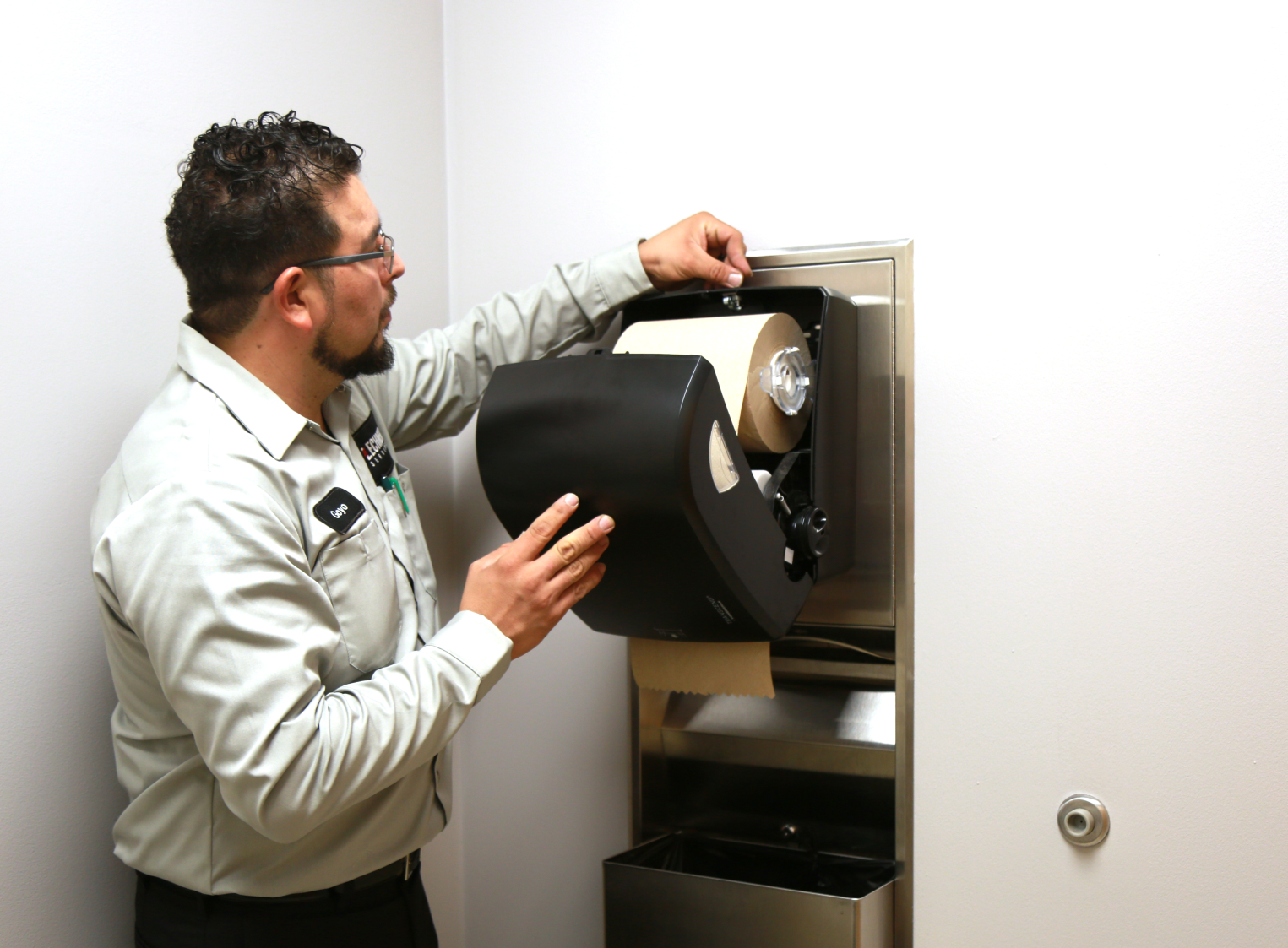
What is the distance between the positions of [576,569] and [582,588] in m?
0.04

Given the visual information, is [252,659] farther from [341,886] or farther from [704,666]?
[704,666]

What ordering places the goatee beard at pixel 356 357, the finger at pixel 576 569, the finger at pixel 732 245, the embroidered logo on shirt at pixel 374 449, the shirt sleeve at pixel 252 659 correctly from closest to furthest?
the shirt sleeve at pixel 252 659
the finger at pixel 576 569
the goatee beard at pixel 356 357
the embroidered logo on shirt at pixel 374 449
the finger at pixel 732 245

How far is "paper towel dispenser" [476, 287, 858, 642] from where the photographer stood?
97 centimetres

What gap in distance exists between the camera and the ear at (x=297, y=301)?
1126 millimetres

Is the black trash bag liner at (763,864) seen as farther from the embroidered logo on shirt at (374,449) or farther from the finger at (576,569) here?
the embroidered logo on shirt at (374,449)

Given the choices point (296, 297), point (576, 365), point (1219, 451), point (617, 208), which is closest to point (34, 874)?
point (296, 297)

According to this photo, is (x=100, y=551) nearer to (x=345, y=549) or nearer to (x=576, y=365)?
(x=345, y=549)

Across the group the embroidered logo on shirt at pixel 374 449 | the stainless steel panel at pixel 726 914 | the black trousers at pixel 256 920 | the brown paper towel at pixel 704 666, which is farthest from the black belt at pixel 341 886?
the embroidered logo on shirt at pixel 374 449

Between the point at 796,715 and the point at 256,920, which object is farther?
the point at 796,715

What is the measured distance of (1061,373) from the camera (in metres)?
1.29

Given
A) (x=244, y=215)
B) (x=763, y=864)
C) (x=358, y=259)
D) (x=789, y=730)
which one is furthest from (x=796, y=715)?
(x=244, y=215)

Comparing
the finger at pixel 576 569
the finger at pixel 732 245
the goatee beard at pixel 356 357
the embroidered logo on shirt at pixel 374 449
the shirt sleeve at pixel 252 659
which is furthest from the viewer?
the finger at pixel 732 245

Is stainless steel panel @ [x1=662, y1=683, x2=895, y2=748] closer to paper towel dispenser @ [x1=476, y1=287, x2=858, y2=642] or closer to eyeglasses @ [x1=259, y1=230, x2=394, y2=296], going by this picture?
paper towel dispenser @ [x1=476, y1=287, x2=858, y2=642]

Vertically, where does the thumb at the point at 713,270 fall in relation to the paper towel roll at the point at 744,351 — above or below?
above
